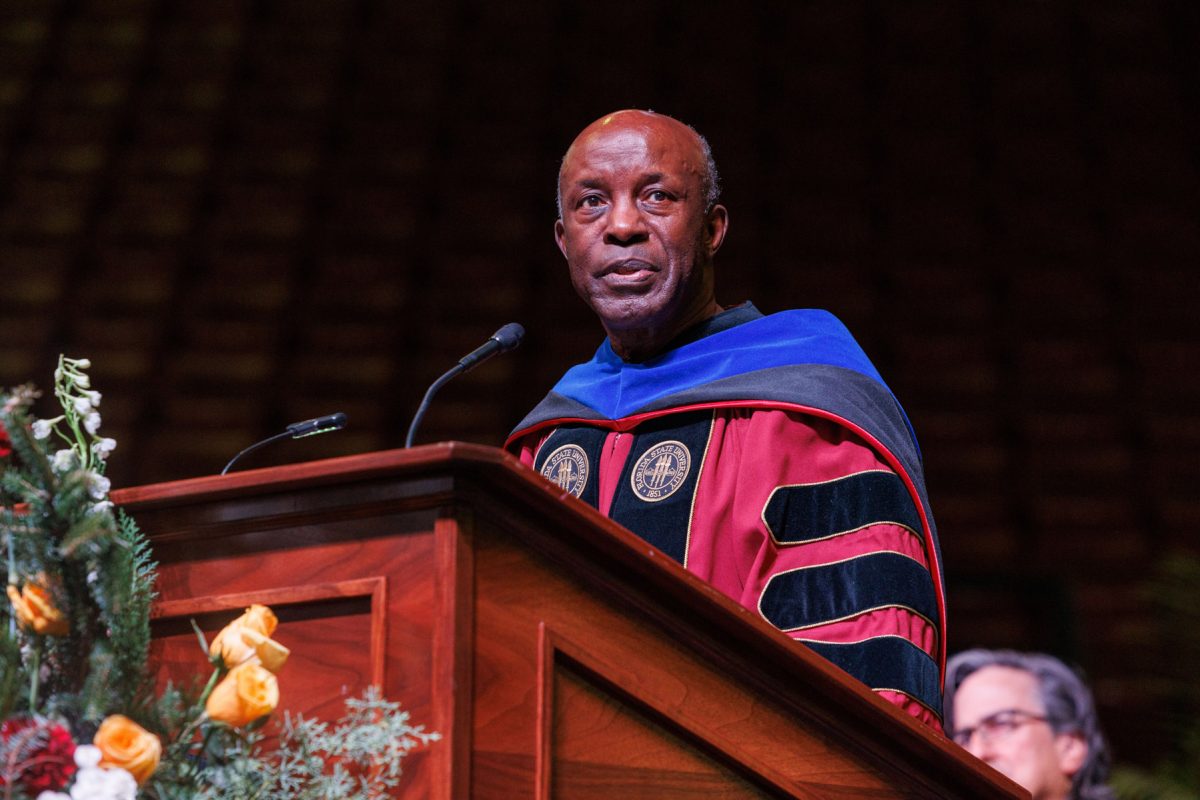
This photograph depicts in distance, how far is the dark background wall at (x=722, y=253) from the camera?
5.56 m

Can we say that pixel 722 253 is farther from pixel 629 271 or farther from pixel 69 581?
pixel 69 581

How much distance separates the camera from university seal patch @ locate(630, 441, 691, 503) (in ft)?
7.70

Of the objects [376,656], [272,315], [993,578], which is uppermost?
[272,315]

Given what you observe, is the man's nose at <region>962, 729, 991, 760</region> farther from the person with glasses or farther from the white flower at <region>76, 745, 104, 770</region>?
the white flower at <region>76, 745, 104, 770</region>

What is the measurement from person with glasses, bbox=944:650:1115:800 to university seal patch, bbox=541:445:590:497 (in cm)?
181

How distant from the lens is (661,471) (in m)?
2.38

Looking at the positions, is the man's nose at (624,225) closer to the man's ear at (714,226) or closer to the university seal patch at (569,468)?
the man's ear at (714,226)

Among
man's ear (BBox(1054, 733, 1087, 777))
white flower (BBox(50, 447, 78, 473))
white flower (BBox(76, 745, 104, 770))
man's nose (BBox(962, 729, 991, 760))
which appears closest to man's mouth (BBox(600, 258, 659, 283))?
white flower (BBox(50, 447, 78, 473))

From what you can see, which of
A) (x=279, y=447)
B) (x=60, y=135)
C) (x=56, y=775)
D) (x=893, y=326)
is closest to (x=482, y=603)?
(x=56, y=775)

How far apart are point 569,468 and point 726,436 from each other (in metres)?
0.29

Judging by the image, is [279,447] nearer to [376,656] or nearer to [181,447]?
[181,447]

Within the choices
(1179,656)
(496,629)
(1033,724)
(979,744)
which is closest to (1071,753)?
(1033,724)

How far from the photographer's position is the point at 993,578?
18.1 ft

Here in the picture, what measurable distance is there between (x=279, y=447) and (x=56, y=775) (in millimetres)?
4205
